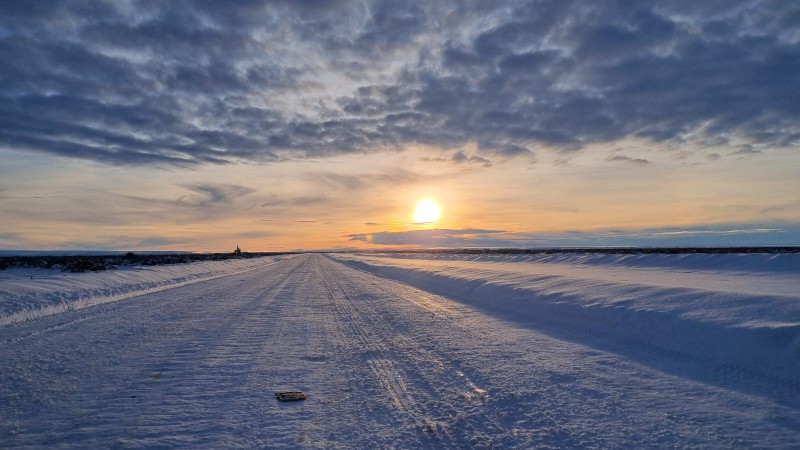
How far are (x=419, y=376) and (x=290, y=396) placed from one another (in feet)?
5.76

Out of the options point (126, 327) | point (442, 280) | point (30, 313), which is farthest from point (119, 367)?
point (442, 280)

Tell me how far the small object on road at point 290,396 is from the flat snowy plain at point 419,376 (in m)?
0.10

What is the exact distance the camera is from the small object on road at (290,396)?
17.3 ft

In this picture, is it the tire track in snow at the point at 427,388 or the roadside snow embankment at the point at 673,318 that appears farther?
the roadside snow embankment at the point at 673,318

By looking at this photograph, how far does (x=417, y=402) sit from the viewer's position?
17.0 ft

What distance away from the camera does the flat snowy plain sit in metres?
4.36

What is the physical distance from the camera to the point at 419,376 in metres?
6.23

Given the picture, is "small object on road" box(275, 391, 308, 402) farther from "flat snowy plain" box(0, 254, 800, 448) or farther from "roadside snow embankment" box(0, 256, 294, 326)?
"roadside snow embankment" box(0, 256, 294, 326)

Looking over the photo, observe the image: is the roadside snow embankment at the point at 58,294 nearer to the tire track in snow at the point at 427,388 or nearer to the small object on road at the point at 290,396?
the tire track in snow at the point at 427,388

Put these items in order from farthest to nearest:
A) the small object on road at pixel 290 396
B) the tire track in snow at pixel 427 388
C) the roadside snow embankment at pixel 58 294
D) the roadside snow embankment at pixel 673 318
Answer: the roadside snow embankment at pixel 58 294, the roadside snow embankment at pixel 673 318, the small object on road at pixel 290 396, the tire track in snow at pixel 427 388

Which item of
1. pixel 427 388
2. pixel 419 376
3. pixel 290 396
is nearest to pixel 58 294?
pixel 290 396

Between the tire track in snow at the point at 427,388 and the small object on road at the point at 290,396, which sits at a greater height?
the small object on road at the point at 290,396

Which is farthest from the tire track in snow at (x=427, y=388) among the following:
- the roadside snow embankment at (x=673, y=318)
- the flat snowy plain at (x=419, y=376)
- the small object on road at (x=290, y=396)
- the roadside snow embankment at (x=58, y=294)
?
the roadside snow embankment at (x=58, y=294)

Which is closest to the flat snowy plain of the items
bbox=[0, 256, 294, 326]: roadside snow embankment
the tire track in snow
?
the tire track in snow
